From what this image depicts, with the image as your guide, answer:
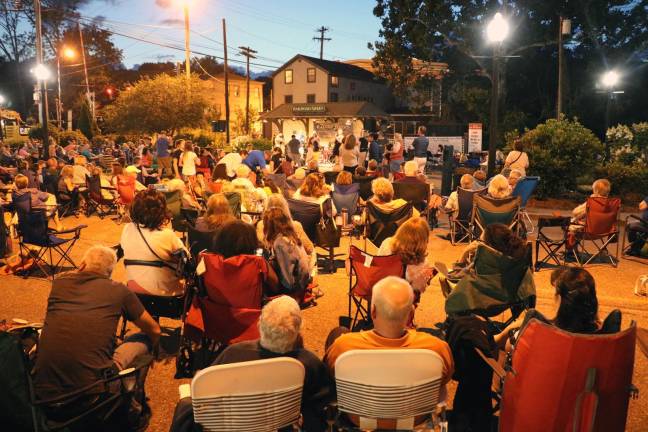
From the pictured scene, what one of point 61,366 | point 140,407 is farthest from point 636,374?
point 61,366

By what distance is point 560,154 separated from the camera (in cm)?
1303

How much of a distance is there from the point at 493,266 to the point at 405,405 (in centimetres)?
214

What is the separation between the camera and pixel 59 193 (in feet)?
38.0

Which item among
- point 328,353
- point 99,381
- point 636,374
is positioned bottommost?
point 636,374

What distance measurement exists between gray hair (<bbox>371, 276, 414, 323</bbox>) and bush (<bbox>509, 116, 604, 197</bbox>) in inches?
450

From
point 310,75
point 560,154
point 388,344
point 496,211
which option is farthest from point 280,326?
point 310,75

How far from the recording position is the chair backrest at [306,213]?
23.2ft

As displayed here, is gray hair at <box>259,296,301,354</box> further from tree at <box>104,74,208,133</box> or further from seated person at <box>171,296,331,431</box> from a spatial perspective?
tree at <box>104,74,208,133</box>

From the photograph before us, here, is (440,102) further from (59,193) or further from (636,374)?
(636,374)

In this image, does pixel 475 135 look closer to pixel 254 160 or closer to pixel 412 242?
pixel 254 160

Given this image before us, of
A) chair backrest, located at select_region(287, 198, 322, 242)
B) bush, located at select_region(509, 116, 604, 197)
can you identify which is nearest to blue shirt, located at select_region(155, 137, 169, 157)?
bush, located at select_region(509, 116, 604, 197)

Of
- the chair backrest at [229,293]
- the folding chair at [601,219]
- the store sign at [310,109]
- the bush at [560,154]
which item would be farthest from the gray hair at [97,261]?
the store sign at [310,109]

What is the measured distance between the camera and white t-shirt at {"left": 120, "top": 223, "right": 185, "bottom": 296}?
4.66 meters

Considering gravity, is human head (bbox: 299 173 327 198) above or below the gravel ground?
above
